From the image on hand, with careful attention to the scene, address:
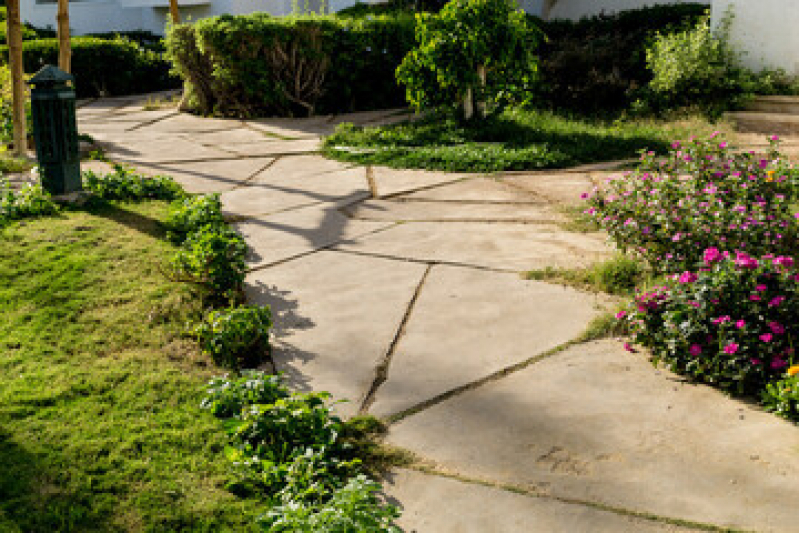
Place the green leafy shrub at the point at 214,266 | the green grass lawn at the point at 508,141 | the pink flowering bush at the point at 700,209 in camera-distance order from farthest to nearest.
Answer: the green grass lawn at the point at 508,141 → the green leafy shrub at the point at 214,266 → the pink flowering bush at the point at 700,209

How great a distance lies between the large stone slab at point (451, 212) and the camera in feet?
15.9

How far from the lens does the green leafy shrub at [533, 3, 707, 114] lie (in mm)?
8633

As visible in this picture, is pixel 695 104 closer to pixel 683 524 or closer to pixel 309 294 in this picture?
pixel 309 294

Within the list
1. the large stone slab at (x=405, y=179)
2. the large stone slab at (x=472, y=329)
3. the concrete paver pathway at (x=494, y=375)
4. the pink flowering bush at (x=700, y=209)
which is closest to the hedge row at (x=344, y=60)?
the large stone slab at (x=405, y=179)

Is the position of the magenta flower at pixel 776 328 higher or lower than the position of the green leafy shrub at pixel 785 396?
higher

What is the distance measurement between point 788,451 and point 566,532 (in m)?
0.78

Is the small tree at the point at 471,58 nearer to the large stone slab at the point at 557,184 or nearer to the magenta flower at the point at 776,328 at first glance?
the large stone slab at the point at 557,184

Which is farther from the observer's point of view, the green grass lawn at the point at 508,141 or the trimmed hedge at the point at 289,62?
the trimmed hedge at the point at 289,62

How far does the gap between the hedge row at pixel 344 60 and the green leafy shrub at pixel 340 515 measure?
7.35 meters

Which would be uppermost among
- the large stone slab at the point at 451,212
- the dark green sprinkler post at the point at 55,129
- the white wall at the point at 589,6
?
the white wall at the point at 589,6

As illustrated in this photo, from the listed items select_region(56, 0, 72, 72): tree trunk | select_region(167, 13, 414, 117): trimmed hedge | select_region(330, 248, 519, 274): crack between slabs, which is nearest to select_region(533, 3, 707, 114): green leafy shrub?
select_region(167, 13, 414, 117): trimmed hedge

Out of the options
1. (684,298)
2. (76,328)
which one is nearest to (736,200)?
(684,298)

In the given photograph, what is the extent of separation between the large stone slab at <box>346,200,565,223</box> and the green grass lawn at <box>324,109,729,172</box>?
1034mm

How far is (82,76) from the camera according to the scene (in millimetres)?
12969
